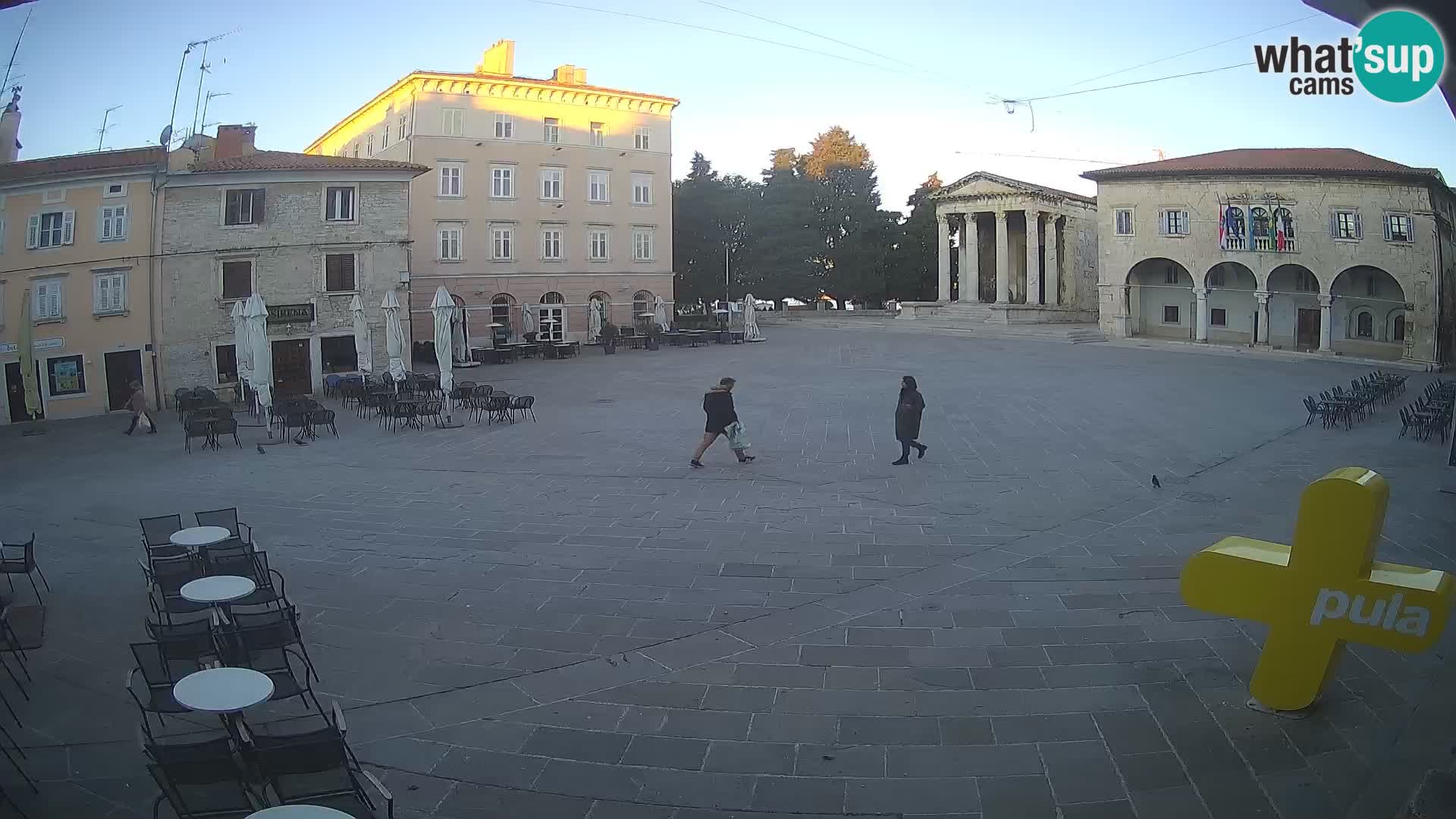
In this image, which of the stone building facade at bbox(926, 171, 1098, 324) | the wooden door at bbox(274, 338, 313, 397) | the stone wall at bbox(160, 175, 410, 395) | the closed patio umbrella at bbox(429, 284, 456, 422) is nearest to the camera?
the closed patio umbrella at bbox(429, 284, 456, 422)

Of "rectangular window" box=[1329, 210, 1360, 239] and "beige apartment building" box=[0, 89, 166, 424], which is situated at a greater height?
"rectangular window" box=[1329, 210, 1360, 239]

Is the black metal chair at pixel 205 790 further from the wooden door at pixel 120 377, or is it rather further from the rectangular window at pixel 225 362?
the rectangular window at pixel 225 362

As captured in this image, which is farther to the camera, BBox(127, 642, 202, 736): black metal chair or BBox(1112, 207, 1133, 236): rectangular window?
BBox(1112, 207, 1133, 236): rectangular window

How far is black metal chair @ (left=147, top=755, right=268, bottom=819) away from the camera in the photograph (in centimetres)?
446

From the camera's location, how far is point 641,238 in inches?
1780

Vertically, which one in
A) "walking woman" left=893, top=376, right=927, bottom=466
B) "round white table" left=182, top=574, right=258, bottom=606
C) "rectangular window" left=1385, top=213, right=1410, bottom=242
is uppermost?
"rectangular window" left=1385, top=213, right=1410, bottom=242

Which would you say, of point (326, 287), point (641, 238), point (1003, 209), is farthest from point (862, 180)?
point (326, 287)

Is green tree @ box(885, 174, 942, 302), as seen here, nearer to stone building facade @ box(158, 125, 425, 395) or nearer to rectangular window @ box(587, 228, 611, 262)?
rectangular window @ box(587, 228, 611, 262)

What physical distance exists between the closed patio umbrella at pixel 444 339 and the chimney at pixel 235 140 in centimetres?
1546

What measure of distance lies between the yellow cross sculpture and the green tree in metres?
57.9

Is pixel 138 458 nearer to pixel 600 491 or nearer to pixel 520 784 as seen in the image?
pixel 600 491

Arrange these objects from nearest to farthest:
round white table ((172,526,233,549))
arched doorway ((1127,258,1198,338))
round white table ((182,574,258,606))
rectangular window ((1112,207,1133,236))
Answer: round white table ((182,574,258,606)) → round white table ((172,526,233,549)) → rectangular window ((1112,207,1133,236)) → arched doorway ((1127,258,1198,338))

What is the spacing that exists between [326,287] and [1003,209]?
128 ft

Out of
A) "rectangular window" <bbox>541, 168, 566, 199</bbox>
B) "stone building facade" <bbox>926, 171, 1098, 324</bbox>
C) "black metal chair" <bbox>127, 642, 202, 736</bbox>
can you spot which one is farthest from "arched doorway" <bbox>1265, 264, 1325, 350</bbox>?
→ "black metal chair" <bbox>127, 642, 202, 736</bbox>
